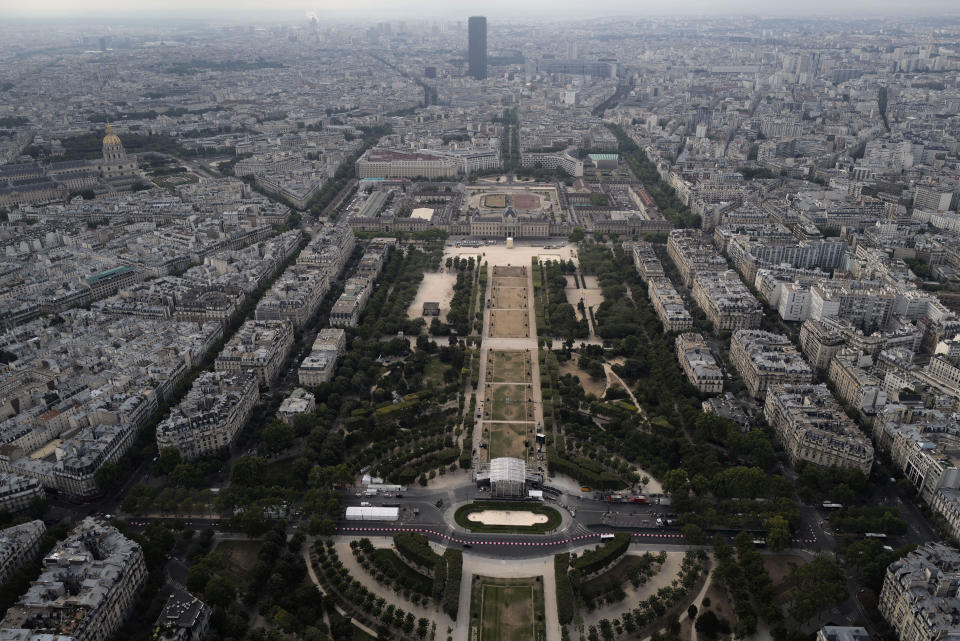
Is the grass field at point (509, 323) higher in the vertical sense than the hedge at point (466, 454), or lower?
higher

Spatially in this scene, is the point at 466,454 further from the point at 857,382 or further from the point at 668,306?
the point at 857,382

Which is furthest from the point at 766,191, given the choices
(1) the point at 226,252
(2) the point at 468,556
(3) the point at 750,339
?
(2) the point at 468,556

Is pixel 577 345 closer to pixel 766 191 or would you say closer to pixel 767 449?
pixel 767 449

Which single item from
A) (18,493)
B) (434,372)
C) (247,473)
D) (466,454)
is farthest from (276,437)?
(434,372)

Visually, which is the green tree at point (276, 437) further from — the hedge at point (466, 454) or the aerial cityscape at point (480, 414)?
the hedge at point (466, 454)

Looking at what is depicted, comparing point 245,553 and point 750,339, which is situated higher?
point 750,339

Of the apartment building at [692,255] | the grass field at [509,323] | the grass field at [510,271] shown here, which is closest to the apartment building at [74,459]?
the grass field at [509,323]
